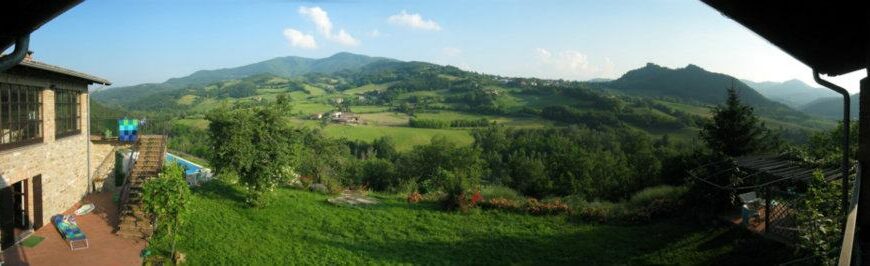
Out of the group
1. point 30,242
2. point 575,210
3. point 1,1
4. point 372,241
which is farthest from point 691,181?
point 30,242

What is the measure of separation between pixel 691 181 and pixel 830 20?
1687 cm

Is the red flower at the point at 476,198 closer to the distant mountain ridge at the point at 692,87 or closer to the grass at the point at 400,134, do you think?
the grass at the point at 400,134

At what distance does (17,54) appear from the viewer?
2486 mm

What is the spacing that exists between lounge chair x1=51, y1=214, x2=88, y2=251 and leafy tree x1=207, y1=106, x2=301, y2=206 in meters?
4.76

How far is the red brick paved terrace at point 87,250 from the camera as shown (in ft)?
37.7

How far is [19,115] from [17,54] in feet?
44.7

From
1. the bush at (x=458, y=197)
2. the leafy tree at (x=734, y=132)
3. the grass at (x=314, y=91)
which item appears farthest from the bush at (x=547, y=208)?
the grass at (x=314, y=91)

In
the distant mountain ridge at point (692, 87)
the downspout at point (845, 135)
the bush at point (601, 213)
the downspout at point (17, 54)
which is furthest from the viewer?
the distant mountain ridge at point (692, 87)

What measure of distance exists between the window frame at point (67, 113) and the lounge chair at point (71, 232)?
2883mm

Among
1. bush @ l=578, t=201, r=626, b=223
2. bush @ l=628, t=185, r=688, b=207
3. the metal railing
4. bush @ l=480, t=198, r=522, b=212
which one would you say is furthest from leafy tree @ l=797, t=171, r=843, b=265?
bush @ l=480, t=198, r=522, b=212

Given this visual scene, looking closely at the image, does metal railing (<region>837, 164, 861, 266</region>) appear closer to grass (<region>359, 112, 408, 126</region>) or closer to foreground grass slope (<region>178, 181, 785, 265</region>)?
foreground grass slope (<region>178, 181, 785, 265</region>)

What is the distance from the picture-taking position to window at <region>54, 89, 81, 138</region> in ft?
50.2

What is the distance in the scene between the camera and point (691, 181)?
1794 centimetres

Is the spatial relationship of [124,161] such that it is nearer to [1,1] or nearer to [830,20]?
[1,1]
